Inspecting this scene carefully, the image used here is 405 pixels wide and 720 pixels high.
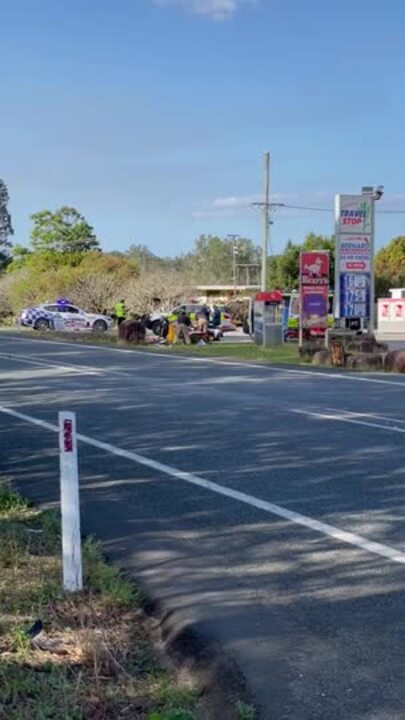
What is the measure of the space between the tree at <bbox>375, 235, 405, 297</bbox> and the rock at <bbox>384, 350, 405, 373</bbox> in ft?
196

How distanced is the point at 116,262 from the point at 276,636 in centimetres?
6564

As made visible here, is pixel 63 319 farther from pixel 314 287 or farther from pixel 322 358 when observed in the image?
pixel 322 358

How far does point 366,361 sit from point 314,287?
6269mm

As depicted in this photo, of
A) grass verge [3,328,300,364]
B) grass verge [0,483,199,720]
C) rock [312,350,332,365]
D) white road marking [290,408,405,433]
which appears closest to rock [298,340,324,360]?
grass verge [3,328,300,364]

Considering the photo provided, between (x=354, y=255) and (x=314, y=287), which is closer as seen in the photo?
(x=354, y=255)

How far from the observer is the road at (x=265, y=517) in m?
4.61

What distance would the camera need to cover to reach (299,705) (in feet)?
13.4

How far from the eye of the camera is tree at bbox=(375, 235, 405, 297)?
83125 millimetres

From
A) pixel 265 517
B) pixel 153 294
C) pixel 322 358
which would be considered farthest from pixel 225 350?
pixel 265 517

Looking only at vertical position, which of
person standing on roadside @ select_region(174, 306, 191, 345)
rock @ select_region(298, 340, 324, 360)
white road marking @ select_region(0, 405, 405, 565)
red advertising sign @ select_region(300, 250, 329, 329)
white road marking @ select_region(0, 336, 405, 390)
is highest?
red advertising sign @ select_region(300, 250, 329, 329)

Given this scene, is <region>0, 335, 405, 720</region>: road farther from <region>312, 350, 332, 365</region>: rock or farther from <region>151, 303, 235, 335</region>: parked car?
<region>151, 303, 235, 335</region>: parked car

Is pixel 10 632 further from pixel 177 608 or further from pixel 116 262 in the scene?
pixel 116 262

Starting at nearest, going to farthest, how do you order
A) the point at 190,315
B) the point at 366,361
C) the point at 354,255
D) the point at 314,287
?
1. the point at 366,361
2. the point at 354,255
3. the point at 314,287
4. the point at 190,315

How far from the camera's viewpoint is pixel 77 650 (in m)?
4.69
